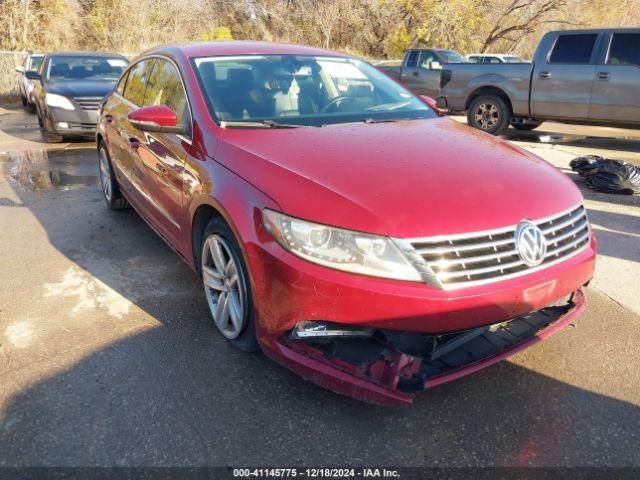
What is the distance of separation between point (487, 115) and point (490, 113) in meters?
0.08

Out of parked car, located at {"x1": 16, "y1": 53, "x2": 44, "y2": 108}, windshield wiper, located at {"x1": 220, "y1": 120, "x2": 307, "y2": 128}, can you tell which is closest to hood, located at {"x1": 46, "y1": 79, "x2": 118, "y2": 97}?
parked car, located at {"x1": 16, "y1": 53, "x2": 44, "y2": 108}

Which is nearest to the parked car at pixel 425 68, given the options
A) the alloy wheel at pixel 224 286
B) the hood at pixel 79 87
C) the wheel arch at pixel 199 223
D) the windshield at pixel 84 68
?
the windshield at pixel 84 68

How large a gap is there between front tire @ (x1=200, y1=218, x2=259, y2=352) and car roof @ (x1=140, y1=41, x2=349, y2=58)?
1529 millimetres

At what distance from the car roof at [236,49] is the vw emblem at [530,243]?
238 cm

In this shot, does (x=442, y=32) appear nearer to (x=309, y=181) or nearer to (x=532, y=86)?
(x=532, y=86)

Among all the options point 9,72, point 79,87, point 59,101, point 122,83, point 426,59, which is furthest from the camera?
point 9,72

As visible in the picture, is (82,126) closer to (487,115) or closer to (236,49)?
(236,49)

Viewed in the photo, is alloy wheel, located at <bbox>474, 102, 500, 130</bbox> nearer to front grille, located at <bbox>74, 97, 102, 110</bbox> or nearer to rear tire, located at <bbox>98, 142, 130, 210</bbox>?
front grille, located at <bbox>74, 97, 102, 110</bbox>

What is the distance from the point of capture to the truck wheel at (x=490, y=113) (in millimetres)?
10859

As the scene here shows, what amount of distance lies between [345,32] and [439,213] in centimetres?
3505

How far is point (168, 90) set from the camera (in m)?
4.01

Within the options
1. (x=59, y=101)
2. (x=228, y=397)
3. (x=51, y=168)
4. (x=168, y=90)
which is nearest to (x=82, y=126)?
(x=59, y=101)

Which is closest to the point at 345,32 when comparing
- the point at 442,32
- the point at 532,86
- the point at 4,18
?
the point at 442,32

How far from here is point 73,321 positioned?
11.5 ft
